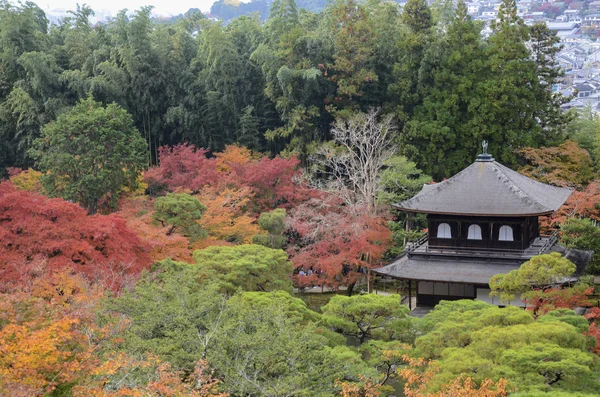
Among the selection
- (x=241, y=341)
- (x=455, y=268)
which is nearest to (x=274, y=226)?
(x=455, y=268)

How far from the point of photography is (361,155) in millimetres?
28016

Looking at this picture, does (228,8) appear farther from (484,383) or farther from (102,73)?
(484,383)

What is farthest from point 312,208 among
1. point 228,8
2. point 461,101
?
point 228,8

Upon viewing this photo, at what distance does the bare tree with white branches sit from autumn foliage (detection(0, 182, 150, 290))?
9919mm

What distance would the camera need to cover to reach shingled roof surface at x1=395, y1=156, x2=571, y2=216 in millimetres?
22250

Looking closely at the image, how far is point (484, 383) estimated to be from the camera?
11719 mm

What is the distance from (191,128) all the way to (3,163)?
8555mm

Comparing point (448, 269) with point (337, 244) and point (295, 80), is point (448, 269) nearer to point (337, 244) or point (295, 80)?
point (337, 244)

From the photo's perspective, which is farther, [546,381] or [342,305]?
[342,305]

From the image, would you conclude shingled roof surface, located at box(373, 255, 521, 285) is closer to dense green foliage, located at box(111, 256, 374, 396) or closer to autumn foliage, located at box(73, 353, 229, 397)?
dense green foliage, located at box(111, 256, 374, 396)

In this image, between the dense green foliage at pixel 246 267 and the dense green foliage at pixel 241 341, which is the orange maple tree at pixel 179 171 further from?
the dense green foliage at pixel 241 341

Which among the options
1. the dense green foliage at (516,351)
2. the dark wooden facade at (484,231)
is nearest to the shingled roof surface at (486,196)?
the dark wooden facade at (484,231)

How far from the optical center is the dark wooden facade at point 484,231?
22.6m

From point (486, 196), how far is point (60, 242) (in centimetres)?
1247
